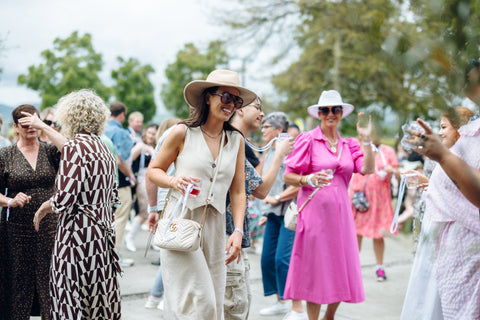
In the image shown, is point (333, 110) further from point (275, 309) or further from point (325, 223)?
point (275, 309)

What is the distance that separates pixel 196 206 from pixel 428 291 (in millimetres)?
1606

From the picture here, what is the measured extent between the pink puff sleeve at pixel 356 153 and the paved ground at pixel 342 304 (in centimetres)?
78

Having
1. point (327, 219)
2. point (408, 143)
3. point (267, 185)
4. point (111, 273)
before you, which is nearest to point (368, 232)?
point (327, 219)

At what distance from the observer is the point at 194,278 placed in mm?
2943

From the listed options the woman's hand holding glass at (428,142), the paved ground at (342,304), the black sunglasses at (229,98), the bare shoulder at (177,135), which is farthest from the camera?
the paved ground at (342,304)

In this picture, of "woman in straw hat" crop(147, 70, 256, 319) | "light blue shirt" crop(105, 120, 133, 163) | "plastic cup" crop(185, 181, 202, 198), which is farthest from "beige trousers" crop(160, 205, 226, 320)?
"light blue shirt" crop(105, 120, 133, 163)

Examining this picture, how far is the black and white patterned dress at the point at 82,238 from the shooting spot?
3.50 m

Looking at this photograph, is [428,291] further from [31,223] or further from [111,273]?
[31,223]

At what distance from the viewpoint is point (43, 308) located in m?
4.06

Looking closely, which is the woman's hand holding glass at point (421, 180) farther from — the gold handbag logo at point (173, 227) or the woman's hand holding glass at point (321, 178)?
the gold handbag logo at point (173, 227)

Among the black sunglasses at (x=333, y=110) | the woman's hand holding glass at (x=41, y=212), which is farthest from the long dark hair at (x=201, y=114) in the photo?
the black sunglasses at (x=333, y=110)

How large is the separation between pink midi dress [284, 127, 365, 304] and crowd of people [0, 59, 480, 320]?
0.4 inches

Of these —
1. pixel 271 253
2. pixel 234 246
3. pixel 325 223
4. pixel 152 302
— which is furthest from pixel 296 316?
pixel 234 246

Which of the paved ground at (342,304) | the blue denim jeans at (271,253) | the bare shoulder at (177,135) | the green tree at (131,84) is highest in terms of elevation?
the green tree at (131,84)
